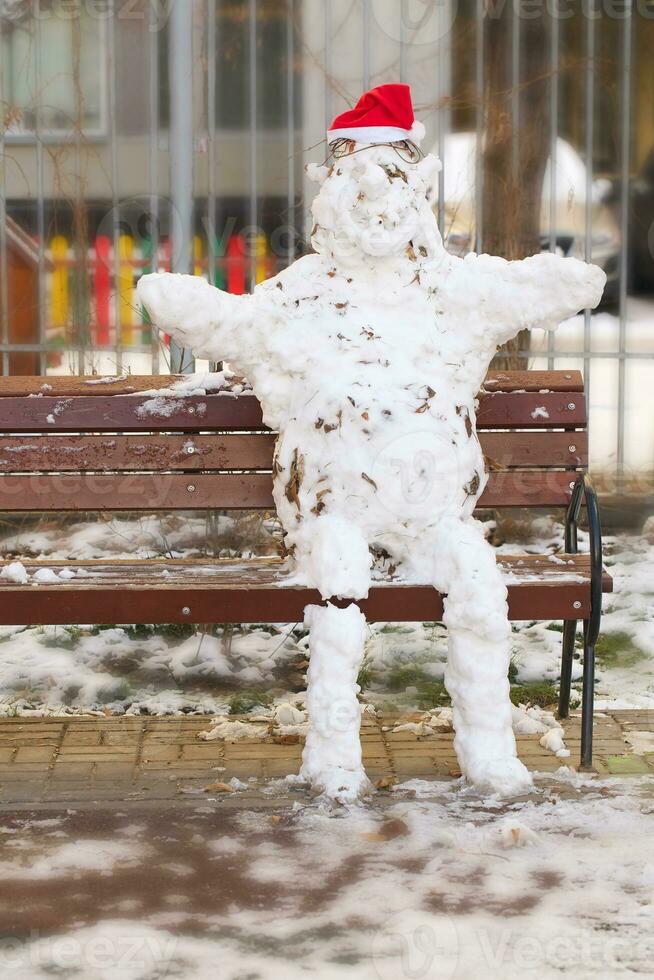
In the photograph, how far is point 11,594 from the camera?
383 centimetres

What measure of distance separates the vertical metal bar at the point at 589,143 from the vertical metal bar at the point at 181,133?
1.74 metres

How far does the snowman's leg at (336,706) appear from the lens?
3.72 meters

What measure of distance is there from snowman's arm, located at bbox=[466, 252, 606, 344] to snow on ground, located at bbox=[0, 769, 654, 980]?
50.7 inches

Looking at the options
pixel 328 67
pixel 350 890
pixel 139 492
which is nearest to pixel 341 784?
A: pixel 350 890

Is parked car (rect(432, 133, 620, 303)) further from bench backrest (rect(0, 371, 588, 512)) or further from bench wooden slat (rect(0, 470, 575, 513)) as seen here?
bench wooden slat (rect(0, 470, 575, 513))

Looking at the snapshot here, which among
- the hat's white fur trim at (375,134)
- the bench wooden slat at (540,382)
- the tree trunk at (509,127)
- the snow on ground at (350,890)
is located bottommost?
the snow on ground at (350,890)

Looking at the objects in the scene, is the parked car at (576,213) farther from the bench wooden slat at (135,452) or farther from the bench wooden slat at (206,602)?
the bench wooden slat at (206,602)

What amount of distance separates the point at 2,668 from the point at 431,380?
195 centimetres

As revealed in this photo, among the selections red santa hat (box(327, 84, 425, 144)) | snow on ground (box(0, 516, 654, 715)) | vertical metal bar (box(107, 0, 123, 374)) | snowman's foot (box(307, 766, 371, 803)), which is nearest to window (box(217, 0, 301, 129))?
vertical metal bar (box(107, 0, 123, 374))

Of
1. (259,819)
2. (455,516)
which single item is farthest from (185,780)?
(455,516)

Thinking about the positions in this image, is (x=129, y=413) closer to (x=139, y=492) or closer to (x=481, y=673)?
(x=139, y=492)

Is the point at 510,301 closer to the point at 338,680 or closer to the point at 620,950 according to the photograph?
the point at 338,680

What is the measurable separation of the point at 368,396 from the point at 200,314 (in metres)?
0.50

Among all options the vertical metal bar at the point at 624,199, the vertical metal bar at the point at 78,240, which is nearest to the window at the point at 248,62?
the vertical metal bar at the point at 78,240
